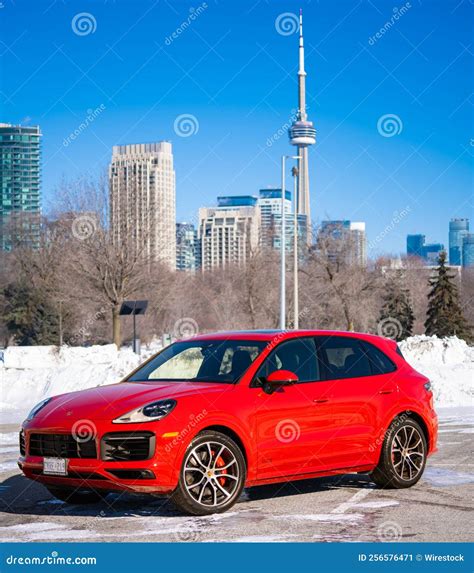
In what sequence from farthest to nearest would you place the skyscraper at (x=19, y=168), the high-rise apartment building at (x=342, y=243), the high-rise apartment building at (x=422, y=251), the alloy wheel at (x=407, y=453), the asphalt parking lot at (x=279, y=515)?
the skyscraper at (x=19, y=168)
the high-rise apartment building at (x=422, y=251)
the high-rise apartment building at (x=342, y=243)
the alloy wheel at (x=407, y=453)
the asphalt parking lot at (x=279, y=515)

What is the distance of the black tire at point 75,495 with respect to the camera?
926 cm

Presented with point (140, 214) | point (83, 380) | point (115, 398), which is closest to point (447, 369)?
point (83, 380)

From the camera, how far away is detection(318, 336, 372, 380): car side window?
32.2ft

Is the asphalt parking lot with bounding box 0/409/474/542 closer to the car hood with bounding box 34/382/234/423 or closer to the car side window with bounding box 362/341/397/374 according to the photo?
the car hood with bounding box 34/382/234/423

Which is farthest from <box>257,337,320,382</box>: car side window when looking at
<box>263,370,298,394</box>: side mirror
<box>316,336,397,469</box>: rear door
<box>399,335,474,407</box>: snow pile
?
<box>399,335,474,407</box>: snow pile

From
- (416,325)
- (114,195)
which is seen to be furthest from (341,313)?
(416,325)

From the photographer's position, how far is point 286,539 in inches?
290

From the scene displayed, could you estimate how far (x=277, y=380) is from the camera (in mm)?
8977

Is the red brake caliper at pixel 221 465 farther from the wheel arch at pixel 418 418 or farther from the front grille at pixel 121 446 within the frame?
the wheel arch at pixel 418 418

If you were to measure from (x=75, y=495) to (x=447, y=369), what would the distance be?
720 inches

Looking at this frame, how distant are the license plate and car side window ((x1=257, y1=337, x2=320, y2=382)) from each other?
207cm

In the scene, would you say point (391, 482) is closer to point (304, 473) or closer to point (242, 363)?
point (304, 473)

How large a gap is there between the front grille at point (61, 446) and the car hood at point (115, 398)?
0.16m

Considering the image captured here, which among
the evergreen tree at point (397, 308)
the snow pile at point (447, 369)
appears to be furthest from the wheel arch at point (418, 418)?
the evergreen tree at point (397, 308)
